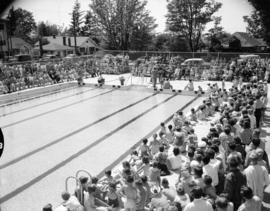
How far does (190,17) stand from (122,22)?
9.16 meters

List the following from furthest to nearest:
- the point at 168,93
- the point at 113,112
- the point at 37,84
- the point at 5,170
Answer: the point at 37,84 < the point at 168,93 < the point at 113,112 < the point at 5,170

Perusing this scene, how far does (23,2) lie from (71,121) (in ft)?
33.7

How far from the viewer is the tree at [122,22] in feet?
138

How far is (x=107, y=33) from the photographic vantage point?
4347 centimetres

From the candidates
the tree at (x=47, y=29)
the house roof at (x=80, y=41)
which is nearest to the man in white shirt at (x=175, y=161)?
the house roof at (x=80, y=41)

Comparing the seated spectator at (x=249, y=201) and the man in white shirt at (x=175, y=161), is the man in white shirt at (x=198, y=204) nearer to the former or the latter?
the seated spectator at (x=249, y=201)

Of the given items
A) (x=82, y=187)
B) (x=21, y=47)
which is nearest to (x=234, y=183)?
(x=82, y=187)

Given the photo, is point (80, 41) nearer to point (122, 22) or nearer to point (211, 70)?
point (122, 22)

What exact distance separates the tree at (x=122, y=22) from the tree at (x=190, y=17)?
13.9 ft

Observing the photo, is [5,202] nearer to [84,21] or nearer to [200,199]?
[200,199]

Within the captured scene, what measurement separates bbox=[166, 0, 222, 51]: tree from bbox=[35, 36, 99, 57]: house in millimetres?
19789

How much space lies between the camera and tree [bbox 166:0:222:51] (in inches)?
1542

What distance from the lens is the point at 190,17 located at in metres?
40.1

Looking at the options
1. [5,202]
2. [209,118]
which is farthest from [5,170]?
[209,118]
